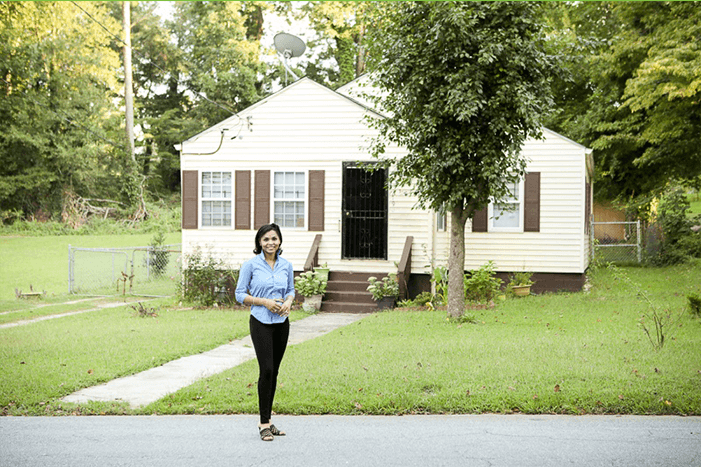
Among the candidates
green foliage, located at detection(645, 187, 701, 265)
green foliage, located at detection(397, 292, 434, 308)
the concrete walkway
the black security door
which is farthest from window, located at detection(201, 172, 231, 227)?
green foliage, located at detection(645, 187, 701, 265)

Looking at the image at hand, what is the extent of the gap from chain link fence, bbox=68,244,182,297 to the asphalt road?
10.7 metres

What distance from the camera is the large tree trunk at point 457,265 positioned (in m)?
12.0

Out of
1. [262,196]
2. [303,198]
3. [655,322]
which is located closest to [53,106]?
[262,196]

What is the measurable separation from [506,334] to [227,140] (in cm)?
872

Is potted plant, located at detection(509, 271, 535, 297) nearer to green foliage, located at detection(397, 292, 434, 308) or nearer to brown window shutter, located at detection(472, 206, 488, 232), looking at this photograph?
brown window shutter, located at detection(472, 206, 488, 232)

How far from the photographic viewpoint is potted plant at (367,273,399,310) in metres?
14.4

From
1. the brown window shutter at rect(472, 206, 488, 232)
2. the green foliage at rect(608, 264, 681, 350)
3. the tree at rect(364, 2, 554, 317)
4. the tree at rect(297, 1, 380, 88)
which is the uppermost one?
the tree at rect(297, 1, 380, 88)

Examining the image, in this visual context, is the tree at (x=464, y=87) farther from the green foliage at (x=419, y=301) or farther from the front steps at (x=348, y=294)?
the front steps at (x=348, y=294)

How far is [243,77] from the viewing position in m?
31.5

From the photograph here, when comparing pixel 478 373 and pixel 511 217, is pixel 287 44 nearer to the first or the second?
pixel 511 217

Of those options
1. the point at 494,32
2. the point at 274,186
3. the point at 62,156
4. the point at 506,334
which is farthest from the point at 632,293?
the point at 62,156

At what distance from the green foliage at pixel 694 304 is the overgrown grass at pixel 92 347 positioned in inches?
290

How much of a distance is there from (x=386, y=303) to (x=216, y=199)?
16.0ft

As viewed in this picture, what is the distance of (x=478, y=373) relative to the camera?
7.19 meters
